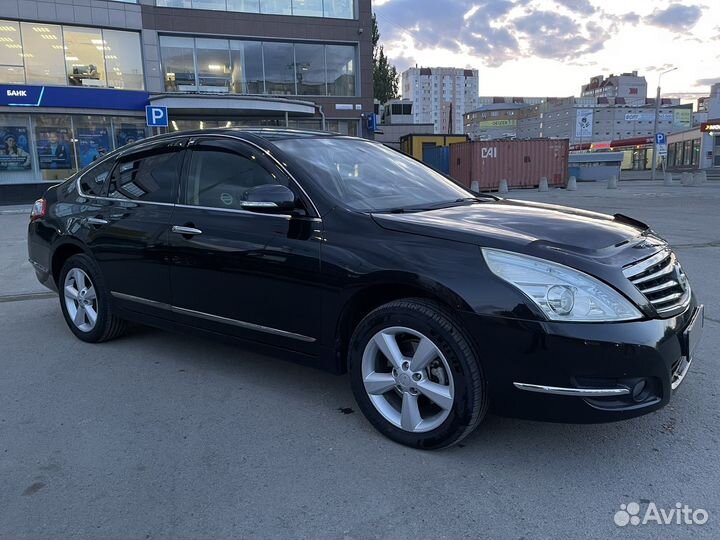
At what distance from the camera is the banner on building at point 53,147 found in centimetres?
2262

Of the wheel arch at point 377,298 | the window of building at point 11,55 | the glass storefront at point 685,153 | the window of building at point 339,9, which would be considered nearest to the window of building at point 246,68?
the window of building at point 339,9

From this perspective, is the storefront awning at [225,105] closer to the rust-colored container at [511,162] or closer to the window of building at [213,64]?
the window of building at [213,64]

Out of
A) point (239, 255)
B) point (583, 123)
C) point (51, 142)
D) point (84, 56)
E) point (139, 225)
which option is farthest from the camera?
point (583, 123)

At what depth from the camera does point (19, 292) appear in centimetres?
678

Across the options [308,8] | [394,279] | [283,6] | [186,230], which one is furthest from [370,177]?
[308,8]

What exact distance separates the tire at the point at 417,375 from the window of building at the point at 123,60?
24.2 m

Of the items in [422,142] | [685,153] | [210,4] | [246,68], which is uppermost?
[210,4]

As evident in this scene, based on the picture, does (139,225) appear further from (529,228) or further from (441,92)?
(441,92)

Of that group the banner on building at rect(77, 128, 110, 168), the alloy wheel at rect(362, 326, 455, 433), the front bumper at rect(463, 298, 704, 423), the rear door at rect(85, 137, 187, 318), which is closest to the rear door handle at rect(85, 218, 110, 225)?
the rear door at rect(85, 137, 187, 318)

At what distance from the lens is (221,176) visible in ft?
12.7

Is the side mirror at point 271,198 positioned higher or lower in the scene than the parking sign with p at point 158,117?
lower

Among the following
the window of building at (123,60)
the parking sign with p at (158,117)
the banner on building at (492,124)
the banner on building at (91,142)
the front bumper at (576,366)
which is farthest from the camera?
the banner on building at (492,124)

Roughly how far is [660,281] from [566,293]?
671 millimetres

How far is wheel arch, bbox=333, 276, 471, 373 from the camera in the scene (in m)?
2.77
